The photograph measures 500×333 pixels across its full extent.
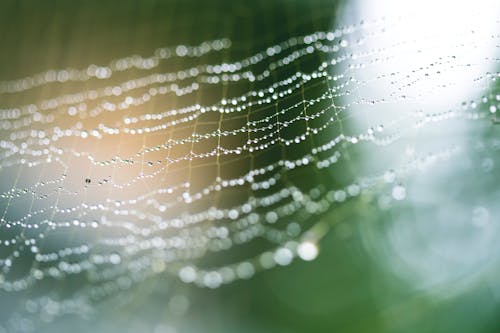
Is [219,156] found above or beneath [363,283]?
above

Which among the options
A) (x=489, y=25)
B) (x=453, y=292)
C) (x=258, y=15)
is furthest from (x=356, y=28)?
(x=453, y=292)

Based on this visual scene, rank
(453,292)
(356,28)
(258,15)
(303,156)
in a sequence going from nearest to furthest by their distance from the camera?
(453,292), (303,156), (356,28), (258,15)

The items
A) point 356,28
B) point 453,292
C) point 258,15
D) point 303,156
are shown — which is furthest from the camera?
point 258,15

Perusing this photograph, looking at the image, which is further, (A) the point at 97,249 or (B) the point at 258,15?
(B) the point at 258,15

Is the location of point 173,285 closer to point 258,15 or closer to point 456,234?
point 456,234

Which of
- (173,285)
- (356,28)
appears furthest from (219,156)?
(356,28)

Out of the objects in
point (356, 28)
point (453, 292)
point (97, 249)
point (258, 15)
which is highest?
point (258, 15)
